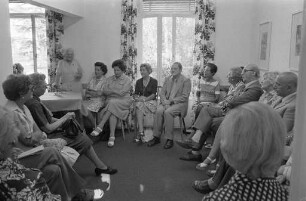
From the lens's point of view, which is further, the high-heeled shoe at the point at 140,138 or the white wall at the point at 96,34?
the white wall at the point at 96,34

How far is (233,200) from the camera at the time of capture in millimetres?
1094

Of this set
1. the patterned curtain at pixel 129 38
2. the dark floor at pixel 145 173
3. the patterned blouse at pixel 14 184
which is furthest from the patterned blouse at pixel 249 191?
the patterned curtain at pixel 129 38

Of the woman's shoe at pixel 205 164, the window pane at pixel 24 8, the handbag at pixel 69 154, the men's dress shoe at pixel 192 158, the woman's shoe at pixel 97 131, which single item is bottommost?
the men's dress shoe at pixel 192 158

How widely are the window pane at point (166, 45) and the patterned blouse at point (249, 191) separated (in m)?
4.57

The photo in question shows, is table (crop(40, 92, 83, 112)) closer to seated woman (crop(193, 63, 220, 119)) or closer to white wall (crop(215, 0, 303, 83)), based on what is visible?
seated woman (crop(193, 63, 220, 119))

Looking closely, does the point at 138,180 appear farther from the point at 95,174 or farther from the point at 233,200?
the point at 233,200

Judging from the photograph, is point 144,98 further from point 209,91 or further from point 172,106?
point 209,91

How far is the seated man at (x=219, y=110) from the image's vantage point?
11.7ft

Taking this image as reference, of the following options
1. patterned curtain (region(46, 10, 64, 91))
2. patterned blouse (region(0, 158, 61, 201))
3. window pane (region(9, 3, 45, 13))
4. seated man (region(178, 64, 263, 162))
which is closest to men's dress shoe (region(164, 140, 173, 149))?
seated man (region(178, 64, 263, 162))

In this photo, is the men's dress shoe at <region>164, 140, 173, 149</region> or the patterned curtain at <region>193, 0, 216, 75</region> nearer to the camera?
the men's dress shoe at <region>164, 140, 173, 149</region>

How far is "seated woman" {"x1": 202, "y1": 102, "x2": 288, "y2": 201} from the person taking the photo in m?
1.06

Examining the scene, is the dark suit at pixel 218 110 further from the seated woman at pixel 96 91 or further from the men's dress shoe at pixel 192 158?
the seated woman at pixel 96 91

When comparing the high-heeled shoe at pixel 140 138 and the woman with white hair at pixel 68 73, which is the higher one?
the woman with white hair at pixel 68 73

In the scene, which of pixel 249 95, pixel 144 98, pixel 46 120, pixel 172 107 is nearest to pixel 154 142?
pixel 172 107
